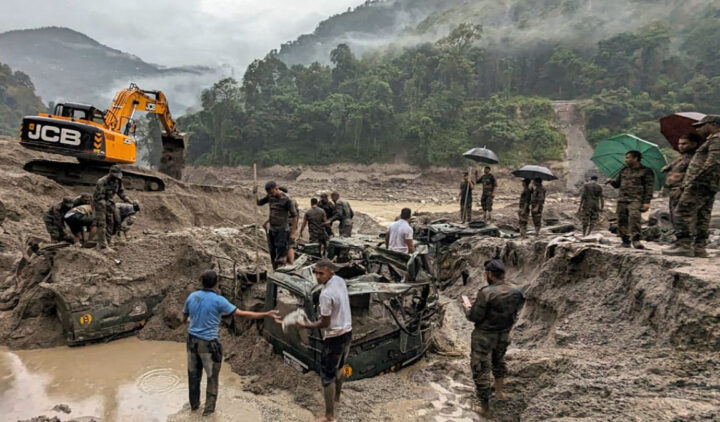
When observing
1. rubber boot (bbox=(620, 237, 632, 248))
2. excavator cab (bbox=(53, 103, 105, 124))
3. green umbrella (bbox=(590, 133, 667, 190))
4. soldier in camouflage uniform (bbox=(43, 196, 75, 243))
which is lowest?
soldier in camouflage uniform (bbox=(43, 196, 75, 243))

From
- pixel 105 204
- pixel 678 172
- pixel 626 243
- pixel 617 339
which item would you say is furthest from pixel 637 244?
pixel 105 204

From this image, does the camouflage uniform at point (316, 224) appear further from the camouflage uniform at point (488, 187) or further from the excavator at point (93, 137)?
the excavator at point (93, 137)

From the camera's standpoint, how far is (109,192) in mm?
6691

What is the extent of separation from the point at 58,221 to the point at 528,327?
798cm

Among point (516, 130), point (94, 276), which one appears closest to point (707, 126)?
point (94, 276)

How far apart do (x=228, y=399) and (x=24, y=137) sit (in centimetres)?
970

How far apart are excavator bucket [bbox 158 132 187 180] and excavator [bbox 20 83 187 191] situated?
103 mm

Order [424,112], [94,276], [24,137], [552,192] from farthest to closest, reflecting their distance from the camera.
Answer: [424,112], [552,192], [24,137], [94,276]

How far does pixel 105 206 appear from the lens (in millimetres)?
6562

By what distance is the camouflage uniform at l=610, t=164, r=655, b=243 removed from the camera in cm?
550

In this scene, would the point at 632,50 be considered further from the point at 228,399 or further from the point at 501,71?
the point at 228,399

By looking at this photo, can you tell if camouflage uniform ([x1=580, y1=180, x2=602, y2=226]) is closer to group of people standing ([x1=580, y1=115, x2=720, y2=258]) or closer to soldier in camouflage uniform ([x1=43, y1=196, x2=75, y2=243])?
group of people standing ([x1=580, y1=115, x2=720, y2=258])

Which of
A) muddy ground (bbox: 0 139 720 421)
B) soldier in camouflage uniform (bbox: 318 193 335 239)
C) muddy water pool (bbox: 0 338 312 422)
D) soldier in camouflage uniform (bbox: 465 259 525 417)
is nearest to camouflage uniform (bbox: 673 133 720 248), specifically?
muddy ground (bbox: 0 139 720 421)

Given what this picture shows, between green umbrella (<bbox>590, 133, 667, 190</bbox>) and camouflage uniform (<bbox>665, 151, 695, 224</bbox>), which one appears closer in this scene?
camouflage uniform (<bbox>665, 151, 695, 224</bbox>)
